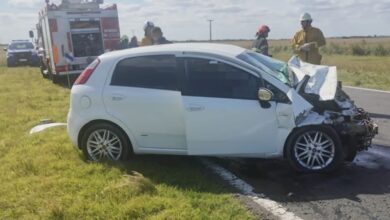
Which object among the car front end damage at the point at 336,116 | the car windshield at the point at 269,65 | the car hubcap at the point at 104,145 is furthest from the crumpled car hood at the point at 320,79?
the car hubcap at the point at 104,145

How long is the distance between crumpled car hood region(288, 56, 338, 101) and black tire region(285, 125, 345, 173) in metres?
0.44

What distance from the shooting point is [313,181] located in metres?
5.55

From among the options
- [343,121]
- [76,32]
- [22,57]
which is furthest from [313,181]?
[22,57]

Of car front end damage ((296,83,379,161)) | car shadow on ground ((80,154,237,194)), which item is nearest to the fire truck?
car shadow on ground ((80,154,237,194))

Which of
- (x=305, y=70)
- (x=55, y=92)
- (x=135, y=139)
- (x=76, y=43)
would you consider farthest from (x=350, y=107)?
(x=76, y=43)

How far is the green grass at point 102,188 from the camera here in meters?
4.71

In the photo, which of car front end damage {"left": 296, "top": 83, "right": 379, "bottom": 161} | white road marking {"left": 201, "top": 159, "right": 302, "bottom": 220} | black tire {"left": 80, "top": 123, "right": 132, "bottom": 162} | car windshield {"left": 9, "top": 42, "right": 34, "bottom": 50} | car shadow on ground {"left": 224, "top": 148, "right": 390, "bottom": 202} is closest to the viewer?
white road marking {"left": 201, "top": 159, "right": 302, "bottom": 220}

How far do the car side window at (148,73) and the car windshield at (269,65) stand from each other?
0.86 metres

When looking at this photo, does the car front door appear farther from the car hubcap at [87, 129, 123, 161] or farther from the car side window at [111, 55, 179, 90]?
the car hubcap at [87, 129, 123, 161]

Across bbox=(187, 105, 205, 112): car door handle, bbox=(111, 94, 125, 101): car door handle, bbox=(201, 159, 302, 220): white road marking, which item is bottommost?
bbox=(201, 159, 302, 220): white road marking

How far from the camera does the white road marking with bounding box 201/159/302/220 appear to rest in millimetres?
4633

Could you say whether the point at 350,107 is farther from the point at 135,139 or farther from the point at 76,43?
the point at 76,43

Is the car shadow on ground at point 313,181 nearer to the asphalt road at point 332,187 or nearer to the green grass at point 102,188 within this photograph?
the asphalt road at point 332,187

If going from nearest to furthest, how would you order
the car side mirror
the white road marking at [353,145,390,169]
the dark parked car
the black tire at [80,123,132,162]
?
the car side mirror
the white road marking at [353,145,390,169]
the black tire at [80,123,132,162]
the dark parked car
